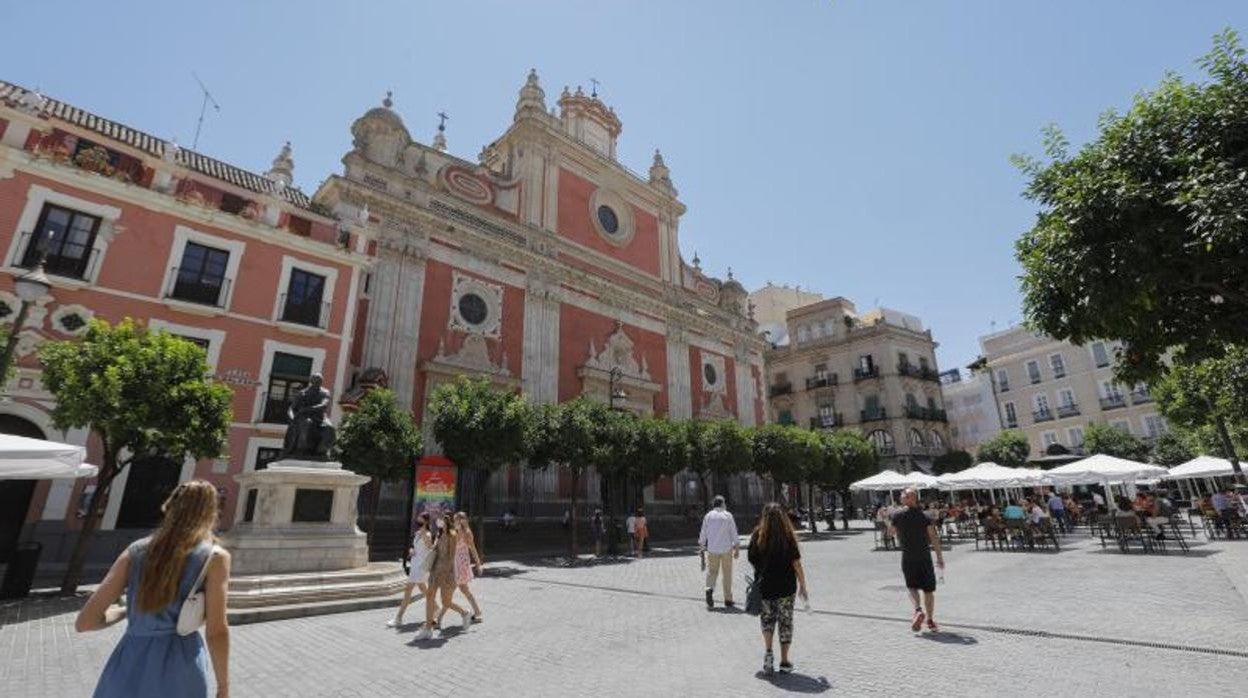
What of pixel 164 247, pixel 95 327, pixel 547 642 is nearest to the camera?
pixel 547 642

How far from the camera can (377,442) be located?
47.3 feet

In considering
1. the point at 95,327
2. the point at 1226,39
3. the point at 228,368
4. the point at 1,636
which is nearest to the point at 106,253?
the point at 228,368

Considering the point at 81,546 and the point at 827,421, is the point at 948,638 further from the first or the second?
the point at 827,421

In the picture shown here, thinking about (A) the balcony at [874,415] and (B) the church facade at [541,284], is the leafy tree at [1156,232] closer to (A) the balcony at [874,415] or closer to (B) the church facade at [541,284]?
(B) the church facade at [541,284]

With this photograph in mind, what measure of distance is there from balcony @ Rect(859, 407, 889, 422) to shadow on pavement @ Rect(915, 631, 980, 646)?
116 feet

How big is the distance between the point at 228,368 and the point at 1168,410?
3311cm

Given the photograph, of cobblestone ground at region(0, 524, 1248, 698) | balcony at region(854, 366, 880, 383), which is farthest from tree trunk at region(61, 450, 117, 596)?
balcony at region(854, 366, 880, 383)

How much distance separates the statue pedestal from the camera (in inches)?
321

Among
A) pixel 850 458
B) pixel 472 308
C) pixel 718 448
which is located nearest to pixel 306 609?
pixel 472 308

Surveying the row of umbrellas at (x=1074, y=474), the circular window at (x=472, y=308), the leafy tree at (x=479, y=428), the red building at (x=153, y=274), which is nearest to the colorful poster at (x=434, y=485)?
the leafy tree at (x=479, y=428)

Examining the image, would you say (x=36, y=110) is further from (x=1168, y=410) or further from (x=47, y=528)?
(x=1168, y=410)

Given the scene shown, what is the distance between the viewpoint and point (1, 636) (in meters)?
6.61

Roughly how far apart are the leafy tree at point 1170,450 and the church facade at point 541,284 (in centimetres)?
2133

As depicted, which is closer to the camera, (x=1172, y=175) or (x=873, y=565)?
(x=1172, y=175)
